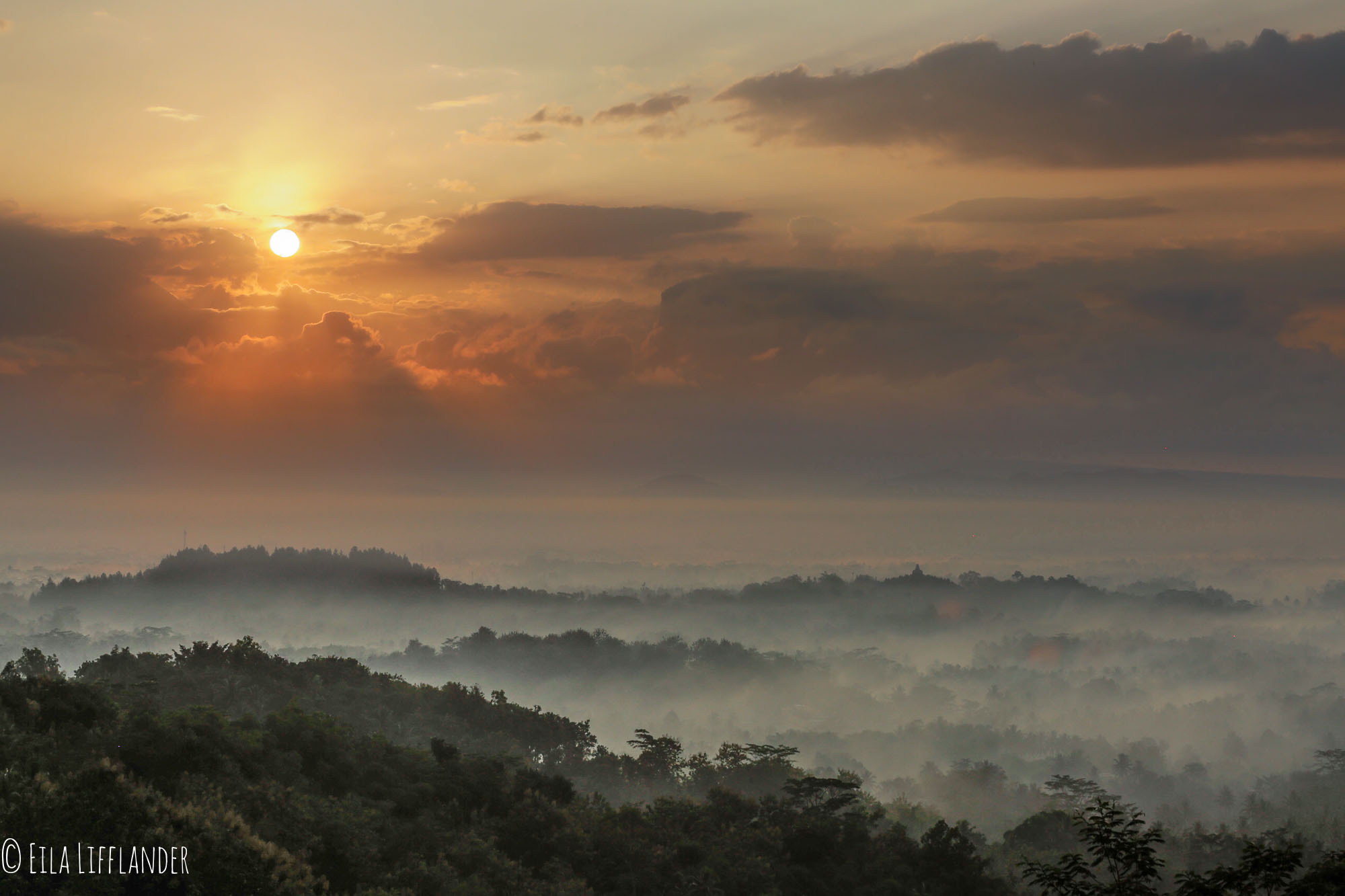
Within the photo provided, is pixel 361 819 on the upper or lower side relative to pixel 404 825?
upper

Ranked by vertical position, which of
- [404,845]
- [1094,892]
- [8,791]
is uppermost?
[8,791]

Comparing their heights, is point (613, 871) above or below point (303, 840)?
below

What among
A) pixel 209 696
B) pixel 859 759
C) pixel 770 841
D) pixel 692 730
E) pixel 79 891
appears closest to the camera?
pixel 79 891

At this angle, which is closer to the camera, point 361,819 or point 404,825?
point 361,819

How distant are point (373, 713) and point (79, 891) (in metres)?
42.8

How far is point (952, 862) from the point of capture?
4719 centimetres

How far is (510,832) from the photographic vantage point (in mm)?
42469

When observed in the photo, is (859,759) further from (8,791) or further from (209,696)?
(8,791)

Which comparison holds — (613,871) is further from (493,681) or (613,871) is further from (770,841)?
(493,681)

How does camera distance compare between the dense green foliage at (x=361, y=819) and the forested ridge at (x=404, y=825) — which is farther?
the dense green foliage at (x=361, y=819)

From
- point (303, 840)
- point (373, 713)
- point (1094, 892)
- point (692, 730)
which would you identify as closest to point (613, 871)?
point (303, 840)

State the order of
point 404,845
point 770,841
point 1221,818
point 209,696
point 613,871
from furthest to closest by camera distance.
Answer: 1. point 1221,818
2. point 209,696
3. point 770,841
4. point 613,871
5. point 404,845

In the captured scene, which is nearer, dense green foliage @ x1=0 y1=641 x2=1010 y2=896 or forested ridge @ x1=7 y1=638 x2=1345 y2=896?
forested ridge @ x1=7 y1=638 x2=1345 y2=896

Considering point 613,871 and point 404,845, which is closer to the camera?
point 404,845
